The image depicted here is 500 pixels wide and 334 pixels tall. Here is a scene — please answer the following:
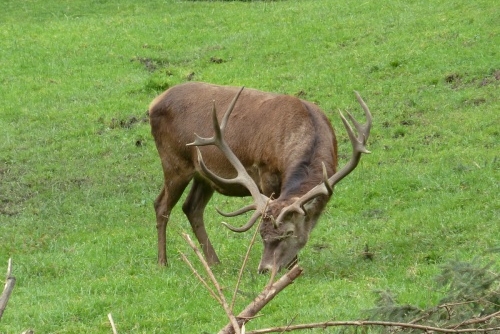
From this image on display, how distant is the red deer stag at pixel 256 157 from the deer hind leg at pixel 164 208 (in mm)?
11

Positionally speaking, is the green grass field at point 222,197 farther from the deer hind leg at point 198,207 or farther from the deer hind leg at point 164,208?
the deer hind leg at point 198,207

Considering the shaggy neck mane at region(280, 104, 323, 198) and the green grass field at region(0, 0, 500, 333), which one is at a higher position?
the shaggy neck mane at region(280, 104, 323, 198)

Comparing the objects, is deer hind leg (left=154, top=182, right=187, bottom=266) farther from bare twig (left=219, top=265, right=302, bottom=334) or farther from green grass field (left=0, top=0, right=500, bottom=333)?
bare twig (left=219, top=265, right=302, bottom=334)

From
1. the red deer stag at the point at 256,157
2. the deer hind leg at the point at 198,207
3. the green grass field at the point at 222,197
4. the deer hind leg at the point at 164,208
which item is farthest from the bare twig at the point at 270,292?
the deer hind leg at the point at 198,207

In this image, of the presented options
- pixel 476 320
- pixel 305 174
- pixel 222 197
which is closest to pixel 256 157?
pixel 305 174

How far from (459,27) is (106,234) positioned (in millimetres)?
9330

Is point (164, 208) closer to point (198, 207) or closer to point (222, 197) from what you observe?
point (198, 207)

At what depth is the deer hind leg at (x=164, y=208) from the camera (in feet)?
33.8

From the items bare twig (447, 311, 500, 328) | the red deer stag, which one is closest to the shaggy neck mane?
the red deer stag

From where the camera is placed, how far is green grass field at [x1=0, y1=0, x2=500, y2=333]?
857 centimetres

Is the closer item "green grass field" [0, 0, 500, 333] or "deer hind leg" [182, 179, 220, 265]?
"green grass field" [0, 0, 500, 333]

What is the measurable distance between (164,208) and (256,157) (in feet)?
4.87

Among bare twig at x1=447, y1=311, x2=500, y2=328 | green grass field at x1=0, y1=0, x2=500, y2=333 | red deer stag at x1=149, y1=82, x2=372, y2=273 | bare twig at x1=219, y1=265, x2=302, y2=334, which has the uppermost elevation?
bare twig at x1=219, y1=265, x2=302, y2=334

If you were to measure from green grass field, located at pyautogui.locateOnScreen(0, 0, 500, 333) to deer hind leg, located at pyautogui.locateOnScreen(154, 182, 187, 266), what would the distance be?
0.18 m
